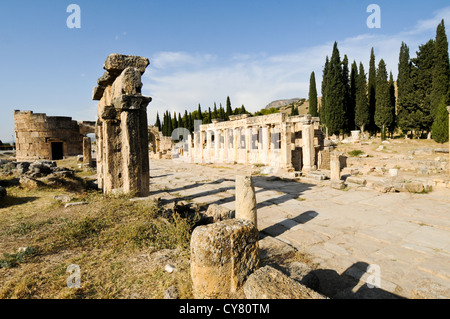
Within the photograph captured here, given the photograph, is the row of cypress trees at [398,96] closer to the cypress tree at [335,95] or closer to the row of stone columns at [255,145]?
the cypress tree at [335,95]

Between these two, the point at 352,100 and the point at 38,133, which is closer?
the point at 38,133

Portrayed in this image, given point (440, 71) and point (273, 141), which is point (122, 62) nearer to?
point (273, 141)

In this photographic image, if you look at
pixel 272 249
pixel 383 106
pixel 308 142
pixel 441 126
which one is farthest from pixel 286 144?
pixel 383 106

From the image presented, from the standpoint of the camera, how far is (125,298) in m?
2.59

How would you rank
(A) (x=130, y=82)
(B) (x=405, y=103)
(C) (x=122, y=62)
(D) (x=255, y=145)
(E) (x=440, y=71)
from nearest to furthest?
1. (A) (x=130, y=82)
2. (C) (x=122, y=62)
3. (D) (x=255, y=145)
4. (E) (x=440, y=71)
5. (B) (x=405, y=103)

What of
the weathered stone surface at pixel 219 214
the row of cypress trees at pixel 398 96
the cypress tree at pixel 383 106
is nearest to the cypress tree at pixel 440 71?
the row of cypress trees at pixel 398 96

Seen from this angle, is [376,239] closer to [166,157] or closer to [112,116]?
[112,116]

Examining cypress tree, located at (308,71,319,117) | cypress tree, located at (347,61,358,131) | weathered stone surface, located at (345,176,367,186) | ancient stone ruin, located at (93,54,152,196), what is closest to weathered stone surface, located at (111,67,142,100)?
ancient stone ruin, located at (93,54,152,196)

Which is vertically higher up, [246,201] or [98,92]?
[98,92]

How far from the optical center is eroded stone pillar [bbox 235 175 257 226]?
5406mm

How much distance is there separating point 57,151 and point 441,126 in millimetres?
37277

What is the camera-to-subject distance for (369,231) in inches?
214

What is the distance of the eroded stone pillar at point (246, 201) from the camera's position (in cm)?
541
